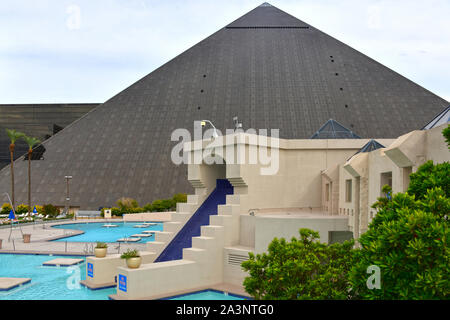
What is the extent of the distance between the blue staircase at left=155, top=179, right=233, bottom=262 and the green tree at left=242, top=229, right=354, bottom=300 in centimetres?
854

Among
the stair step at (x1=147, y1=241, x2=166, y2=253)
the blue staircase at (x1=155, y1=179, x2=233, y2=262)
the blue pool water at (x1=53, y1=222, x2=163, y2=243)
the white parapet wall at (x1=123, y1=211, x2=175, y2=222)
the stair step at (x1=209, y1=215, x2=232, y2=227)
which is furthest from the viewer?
the white parapet wall at (x1=123, y1=211, x2=175, y2=222)

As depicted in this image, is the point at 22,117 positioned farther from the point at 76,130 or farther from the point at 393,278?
the point at 393,278

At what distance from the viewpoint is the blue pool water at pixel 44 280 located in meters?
13.3

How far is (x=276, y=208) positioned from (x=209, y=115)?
3562 cm

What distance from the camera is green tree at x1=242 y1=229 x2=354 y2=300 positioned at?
25.9ft

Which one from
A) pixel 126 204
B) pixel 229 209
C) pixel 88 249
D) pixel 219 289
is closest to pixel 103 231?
pixel 126 204

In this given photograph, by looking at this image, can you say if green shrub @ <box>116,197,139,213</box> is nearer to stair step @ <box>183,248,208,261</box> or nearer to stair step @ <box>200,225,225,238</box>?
stair step @ <box>200,225,225,238</box>

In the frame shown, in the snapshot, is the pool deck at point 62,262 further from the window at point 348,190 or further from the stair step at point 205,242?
the window at point 348,190

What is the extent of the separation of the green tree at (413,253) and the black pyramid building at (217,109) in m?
43.9

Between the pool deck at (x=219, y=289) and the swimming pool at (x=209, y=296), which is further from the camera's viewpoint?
the swimming pool at (x=209, y=296)

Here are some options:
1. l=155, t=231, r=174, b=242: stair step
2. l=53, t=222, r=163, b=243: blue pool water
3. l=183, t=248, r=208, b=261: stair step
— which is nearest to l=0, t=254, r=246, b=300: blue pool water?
l=183, t=248, r=208, b=261: stair step

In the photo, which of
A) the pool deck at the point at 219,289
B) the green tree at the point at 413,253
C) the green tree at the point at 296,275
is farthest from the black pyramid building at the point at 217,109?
the green tree at the point at 413,253

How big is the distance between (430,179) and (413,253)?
144 cm

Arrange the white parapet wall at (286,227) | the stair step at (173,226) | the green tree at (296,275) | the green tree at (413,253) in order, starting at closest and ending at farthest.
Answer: the green tree at (413,253)
the green tree at (296,275)
the white parapet wall at (286,227)
the stair step at (173,226)
